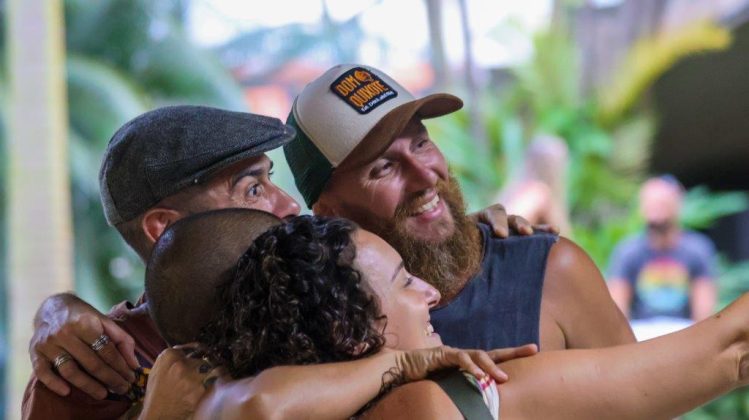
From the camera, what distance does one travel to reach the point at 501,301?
108 inches

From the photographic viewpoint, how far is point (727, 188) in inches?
452

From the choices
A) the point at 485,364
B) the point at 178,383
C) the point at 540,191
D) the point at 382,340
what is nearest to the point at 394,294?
the point at 382,340

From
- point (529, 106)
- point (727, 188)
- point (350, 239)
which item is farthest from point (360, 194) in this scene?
point (529, 106)

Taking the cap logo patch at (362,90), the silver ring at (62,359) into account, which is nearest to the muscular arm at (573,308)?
the cap logo patch at (362,90)

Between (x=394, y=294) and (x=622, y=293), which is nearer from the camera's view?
(x=394, y=294)

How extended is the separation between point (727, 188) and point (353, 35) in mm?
4527

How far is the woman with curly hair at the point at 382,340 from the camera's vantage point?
190 centimetres

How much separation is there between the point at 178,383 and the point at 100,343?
1.54 ft

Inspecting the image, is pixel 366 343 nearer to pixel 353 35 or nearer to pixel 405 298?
pixel 405 298

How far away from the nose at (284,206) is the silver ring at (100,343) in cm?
45

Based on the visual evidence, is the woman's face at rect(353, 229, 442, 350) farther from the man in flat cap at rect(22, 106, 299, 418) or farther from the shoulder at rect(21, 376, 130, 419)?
the shoulder at rect(21, 376, 130, 419)

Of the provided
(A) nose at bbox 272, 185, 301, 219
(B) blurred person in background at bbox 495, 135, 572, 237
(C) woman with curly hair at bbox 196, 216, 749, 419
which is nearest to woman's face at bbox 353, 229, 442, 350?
(C) woman with curly hair at bbox 196, 216, 749, 419

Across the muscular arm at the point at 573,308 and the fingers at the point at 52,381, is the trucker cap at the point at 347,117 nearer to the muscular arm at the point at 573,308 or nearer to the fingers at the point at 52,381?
the muscular arm at the point at 573,308

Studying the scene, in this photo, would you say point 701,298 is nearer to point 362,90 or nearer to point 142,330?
point 362,90
